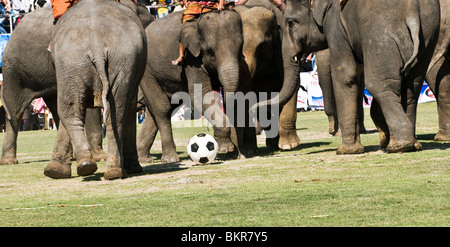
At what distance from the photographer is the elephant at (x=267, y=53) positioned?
1432 centimetres

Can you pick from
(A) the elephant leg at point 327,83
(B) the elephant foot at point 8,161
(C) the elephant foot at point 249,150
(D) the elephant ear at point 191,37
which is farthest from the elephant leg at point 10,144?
(A) the elephant leg at point 327,83

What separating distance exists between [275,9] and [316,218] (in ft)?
30.7

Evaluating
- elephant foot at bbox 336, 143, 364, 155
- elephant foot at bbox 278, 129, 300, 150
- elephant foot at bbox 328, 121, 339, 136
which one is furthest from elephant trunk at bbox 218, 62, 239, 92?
elephant foot at bbox 328, 121, 339, 136

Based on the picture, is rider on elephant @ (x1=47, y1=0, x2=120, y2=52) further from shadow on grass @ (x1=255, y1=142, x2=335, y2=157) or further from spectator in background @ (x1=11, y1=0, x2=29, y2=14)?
spectator in background @ (x1=11, y1=0, x2=29, y2=14)

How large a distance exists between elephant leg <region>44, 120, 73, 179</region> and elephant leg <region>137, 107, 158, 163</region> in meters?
3.41

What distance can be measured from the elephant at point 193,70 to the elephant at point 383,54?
58.4 inches

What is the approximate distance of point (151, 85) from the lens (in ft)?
51.8

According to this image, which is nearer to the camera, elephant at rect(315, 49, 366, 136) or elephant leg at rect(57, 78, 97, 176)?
elephant leg at rect(57, 78, 97, 176)

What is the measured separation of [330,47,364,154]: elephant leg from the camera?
12.9 m

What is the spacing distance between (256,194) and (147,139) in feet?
24.7

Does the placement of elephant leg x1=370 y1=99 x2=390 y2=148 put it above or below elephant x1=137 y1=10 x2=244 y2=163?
below

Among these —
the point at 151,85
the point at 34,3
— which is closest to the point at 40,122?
the point at 34,3

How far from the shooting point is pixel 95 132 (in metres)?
16.0

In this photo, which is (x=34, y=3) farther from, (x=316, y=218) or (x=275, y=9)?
(x=316, y=218)
